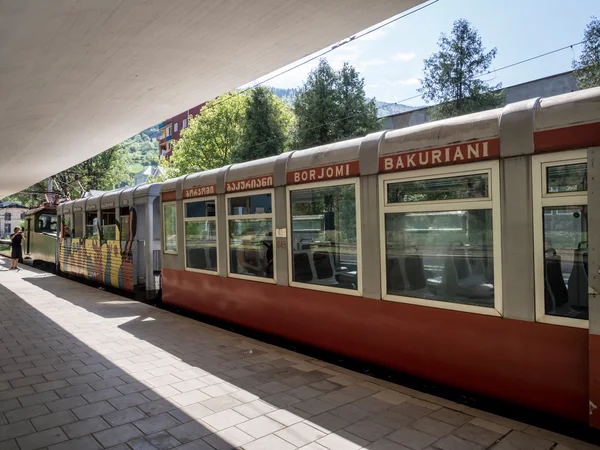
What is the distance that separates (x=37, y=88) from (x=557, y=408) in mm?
8348

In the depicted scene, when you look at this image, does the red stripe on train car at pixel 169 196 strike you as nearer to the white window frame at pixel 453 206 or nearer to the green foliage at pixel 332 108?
the white window frame at pixel 453 206

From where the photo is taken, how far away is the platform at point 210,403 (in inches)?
130

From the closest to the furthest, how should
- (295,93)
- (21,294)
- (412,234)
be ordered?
(412,234) < (21,294) < (295,93)

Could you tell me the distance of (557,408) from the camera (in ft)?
11.0

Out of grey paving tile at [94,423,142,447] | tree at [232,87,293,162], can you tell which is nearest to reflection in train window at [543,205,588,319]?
grey paving tile at [94,423,142,447]

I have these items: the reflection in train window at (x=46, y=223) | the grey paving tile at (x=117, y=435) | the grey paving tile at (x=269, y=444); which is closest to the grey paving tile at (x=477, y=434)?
the grey paving tile at (x=269, y=444)

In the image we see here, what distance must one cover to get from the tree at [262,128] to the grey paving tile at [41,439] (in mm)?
19637

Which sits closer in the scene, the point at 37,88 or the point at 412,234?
the point at 412,234

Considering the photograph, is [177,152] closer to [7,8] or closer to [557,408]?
[7,8]

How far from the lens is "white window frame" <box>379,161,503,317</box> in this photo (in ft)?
12.2

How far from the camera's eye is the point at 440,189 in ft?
13.5

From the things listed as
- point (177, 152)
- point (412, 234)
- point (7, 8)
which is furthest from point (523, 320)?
point (177, 152)

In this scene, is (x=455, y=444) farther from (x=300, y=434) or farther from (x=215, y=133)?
(x=215, y=133)

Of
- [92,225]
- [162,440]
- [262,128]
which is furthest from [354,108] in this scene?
[162,440]
